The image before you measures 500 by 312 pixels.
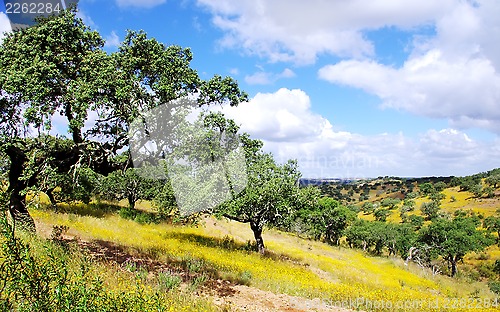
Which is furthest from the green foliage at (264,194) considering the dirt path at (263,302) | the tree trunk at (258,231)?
the dirt path at (263,302)

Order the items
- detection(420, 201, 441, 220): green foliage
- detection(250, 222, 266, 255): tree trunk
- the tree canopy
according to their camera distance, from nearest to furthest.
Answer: the tree canopy, detection(250, 222, 266, 255): tree trunk, detection(420, 201, 441, 220): green foliage

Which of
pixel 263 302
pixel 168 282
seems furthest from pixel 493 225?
pixel 168 282

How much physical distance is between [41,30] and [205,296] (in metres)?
9.36

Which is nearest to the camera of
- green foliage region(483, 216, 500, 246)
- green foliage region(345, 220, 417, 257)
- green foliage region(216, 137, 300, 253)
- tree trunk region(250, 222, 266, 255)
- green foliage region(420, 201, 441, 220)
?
green foliage region(216, 137, 300, 253)

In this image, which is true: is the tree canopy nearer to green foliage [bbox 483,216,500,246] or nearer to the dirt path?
the dirt path

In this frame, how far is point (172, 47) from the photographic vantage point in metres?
10.2

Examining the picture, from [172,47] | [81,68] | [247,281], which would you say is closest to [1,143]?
[81,68]

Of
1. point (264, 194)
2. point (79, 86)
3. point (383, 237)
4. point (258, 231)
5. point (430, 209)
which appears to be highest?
point (79, 86)

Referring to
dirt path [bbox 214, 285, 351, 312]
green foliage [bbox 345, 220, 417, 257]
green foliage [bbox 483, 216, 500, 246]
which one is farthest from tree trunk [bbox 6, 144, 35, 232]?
green foliage [bbox 483, 216, 500, 246]

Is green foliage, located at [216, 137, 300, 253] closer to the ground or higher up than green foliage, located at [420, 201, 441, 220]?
higher up

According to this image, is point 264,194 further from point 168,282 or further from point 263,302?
point 168,282

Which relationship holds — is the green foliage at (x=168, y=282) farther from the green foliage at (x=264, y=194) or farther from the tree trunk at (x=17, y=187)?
the green foliage at (x=264, y=194)

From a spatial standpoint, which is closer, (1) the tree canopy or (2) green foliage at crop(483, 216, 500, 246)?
(1) the tree canopy

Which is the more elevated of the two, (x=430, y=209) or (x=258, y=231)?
(x=258, y=231)
